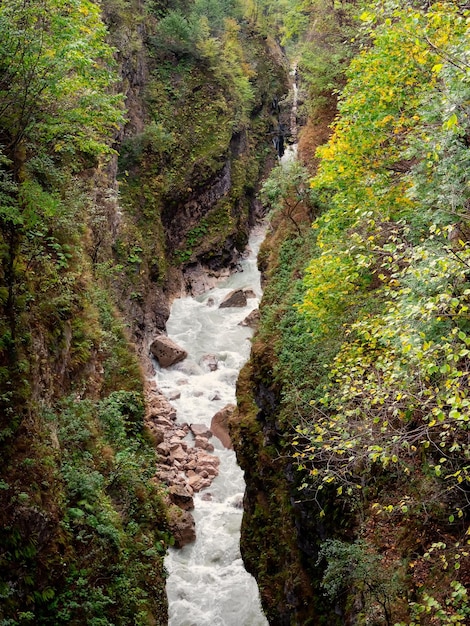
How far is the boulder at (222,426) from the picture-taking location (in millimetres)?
23339

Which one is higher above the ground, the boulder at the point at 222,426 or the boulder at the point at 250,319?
the boulder at the point at 250,319

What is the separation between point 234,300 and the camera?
3328cm

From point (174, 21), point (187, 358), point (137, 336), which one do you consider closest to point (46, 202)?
point (137, 336)

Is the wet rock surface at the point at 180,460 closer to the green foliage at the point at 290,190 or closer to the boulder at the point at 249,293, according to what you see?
the green foliage at the point at 290,190

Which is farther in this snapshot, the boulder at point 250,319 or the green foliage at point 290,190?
the boulder at point 250,319

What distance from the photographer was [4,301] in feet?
30.9

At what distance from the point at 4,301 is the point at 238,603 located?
12402 mm

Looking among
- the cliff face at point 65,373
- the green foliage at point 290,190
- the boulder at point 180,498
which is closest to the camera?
the cliff face at point 65,373

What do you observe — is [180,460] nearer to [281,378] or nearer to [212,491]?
[212,491]

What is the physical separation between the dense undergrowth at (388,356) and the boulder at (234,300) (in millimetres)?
17558

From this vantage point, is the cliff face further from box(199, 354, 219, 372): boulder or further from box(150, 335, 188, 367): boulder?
box(199, 354, 219, 372): boulder

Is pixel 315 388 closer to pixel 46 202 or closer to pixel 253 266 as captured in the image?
pixel 46 202

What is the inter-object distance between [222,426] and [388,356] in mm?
16487

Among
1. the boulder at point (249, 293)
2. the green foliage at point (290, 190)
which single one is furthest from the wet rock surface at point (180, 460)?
the boulder at point (249, 293)
